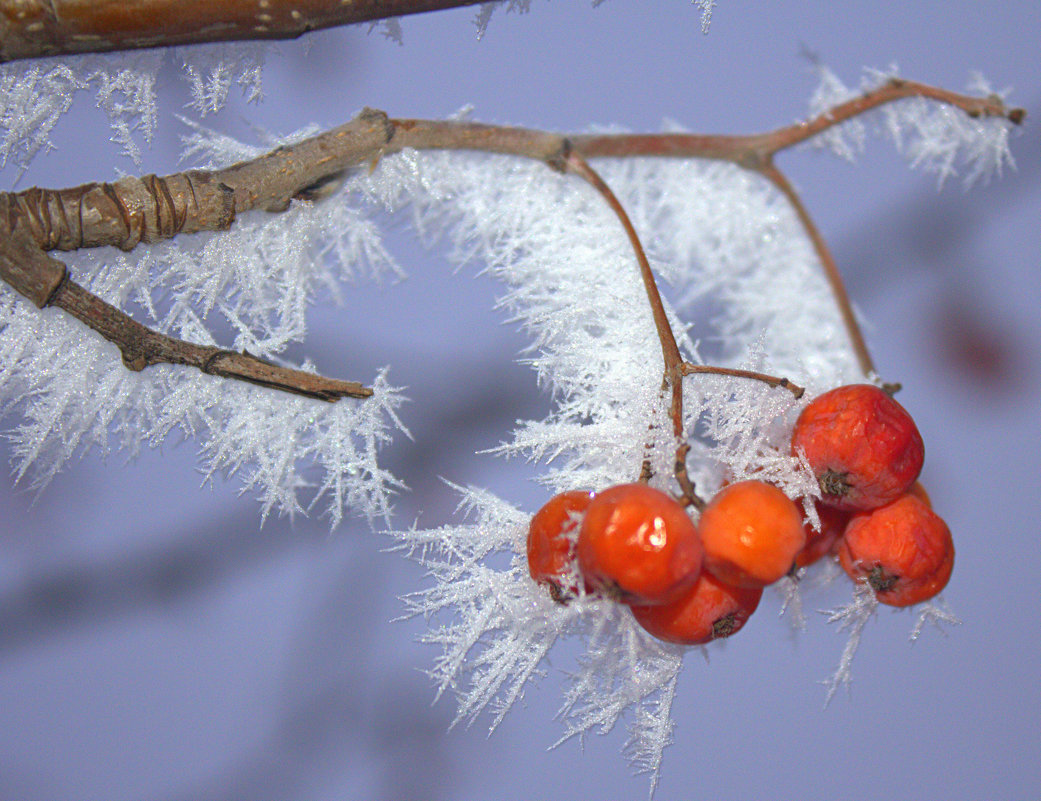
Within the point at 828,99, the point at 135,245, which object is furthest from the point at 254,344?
the point at 828,99

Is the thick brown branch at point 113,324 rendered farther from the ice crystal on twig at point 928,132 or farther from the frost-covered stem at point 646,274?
the ice crystal on twig at point 928,132

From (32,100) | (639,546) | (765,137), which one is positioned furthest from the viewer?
(765,137)

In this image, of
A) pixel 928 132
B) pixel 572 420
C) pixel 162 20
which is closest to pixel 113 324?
pixel 162 20

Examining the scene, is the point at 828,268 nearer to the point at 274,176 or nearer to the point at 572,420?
the point at 572,420

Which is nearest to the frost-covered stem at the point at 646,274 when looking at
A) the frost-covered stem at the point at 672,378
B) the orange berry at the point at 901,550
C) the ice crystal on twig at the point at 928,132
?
the frost-covered stem at the point at 672,378

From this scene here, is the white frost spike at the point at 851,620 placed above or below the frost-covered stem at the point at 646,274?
below

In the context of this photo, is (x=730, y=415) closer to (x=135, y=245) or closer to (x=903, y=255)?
(x=135, y=245)

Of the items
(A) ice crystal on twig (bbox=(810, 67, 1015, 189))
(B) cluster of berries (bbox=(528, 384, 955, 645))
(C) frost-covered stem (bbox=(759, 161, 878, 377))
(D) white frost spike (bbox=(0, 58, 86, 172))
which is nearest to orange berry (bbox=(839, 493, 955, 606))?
(B) cluster of berries (bbox=(528, 384, 955, 645))
